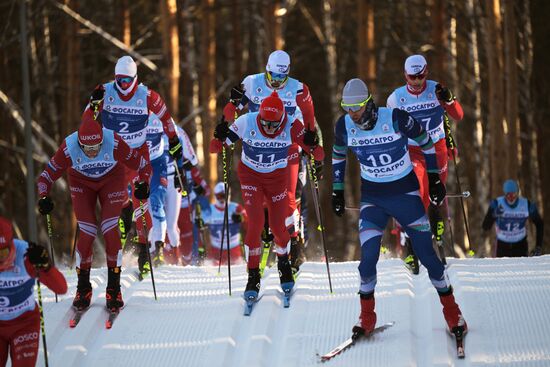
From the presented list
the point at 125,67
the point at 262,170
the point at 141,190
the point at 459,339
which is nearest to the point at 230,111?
the point at 125,67

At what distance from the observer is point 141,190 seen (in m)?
10.0

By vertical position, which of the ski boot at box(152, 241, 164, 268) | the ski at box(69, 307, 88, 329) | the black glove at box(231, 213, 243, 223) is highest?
the ski at box(69, 307, 88, 329)

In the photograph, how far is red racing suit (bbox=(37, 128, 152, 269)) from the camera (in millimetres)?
9742

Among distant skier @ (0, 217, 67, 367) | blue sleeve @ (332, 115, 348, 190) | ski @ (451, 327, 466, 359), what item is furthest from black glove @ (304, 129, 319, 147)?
distant skier @ (0, 217, 67, 367)

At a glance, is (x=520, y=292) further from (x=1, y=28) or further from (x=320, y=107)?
(x=320, y=107)

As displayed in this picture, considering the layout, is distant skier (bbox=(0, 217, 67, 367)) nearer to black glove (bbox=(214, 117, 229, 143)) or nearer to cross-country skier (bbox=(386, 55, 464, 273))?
black glove (bbox=(214, 117, 229, 143))

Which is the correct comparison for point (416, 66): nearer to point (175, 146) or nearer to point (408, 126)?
point (408, 126)

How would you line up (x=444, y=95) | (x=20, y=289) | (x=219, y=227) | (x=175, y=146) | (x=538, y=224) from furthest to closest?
(x=219, y=227), (x=538, y=224), (x=175, y=146), (x=444, y=95), (x=20, y=289)

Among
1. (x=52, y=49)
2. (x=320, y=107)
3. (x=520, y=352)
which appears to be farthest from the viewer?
(x=320, y=107)

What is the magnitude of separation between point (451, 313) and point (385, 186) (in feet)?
3.83

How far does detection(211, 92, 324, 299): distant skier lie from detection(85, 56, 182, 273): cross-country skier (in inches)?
54.1

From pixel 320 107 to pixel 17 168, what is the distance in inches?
438

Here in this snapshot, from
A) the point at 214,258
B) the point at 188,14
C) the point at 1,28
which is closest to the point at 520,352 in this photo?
the point at 214,258

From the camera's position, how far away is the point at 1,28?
28.0 meters
